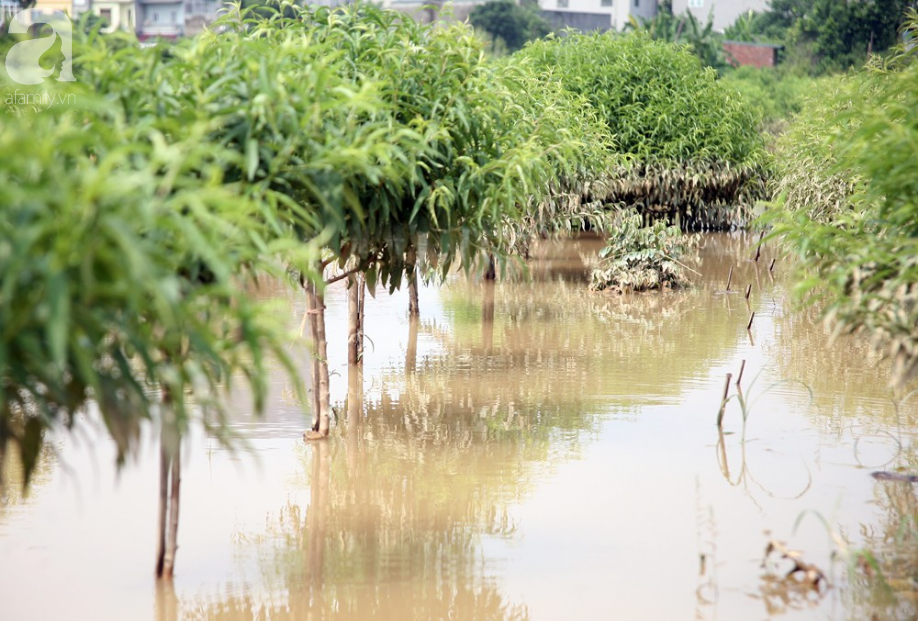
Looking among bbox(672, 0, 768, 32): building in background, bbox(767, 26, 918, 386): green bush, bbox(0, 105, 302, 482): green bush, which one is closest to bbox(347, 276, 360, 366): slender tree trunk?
→ bbox(767, 26, 918, 386): green bush

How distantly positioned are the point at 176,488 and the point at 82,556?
1357 mm

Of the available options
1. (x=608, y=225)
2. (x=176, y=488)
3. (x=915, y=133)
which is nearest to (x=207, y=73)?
(x=176, y=488)

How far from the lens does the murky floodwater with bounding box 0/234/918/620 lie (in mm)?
6777

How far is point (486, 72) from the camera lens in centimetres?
925

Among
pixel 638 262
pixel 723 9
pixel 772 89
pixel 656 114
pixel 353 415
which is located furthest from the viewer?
pixel 723 9

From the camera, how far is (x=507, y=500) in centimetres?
870

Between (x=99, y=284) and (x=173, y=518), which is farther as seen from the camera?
(x=173, y=518)

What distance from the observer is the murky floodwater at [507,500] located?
22.2 ft

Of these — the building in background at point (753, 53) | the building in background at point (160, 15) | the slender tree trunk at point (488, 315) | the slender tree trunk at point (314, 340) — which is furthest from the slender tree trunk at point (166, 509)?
the building in background at point (160, 15)

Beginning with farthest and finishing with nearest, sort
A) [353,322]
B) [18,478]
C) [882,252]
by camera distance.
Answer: [353,322]
[18,478]
[882,252]

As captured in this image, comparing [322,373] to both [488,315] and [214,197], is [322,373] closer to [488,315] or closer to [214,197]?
[214,197]

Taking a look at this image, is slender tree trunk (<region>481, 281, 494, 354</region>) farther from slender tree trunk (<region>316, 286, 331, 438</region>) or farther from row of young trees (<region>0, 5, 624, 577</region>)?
slender tree trunk (<region>316, 286, 331, 438</region>)

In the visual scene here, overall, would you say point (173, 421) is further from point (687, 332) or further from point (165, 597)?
point (687, 332)

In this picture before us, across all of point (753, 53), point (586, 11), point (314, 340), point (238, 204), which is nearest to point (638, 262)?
point (314, 340)
